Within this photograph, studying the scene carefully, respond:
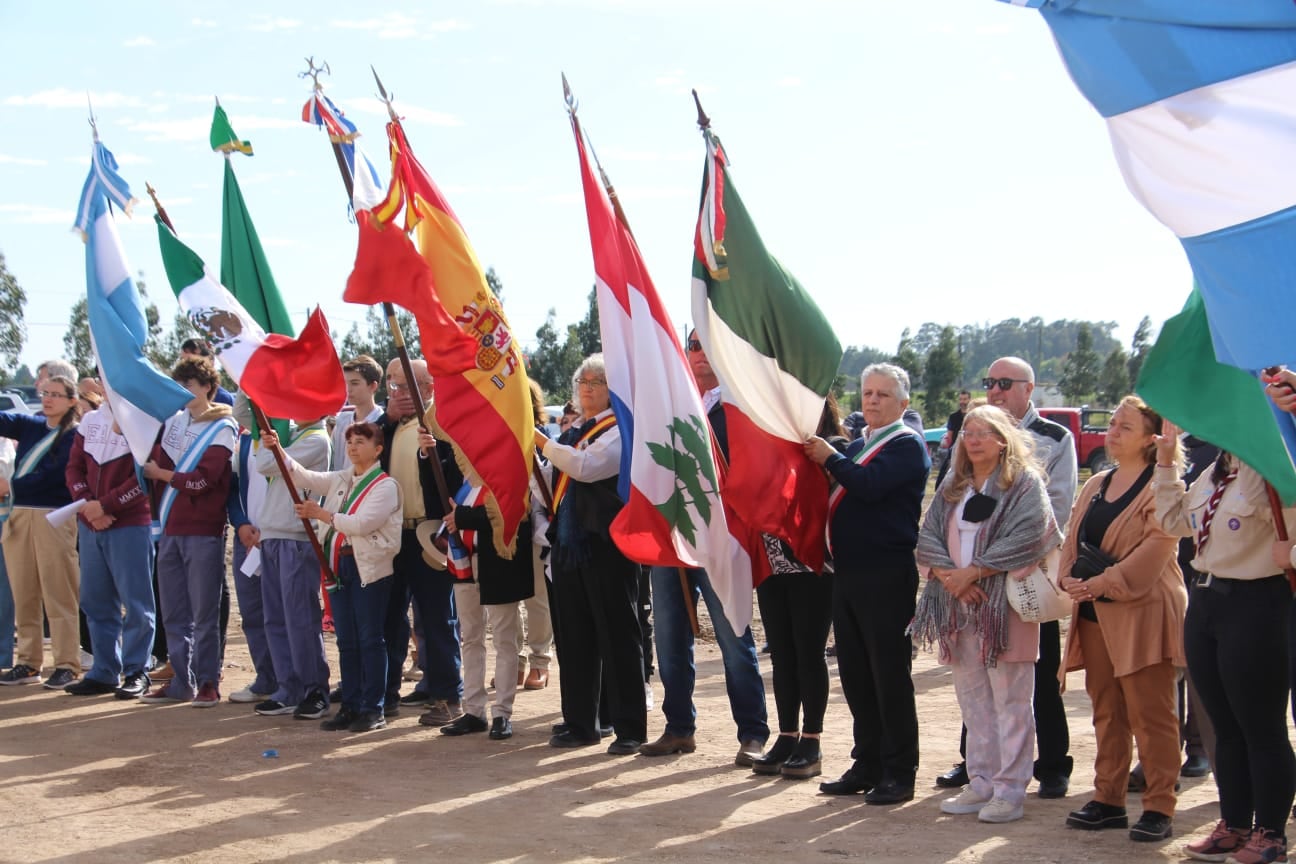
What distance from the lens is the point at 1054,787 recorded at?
21.9 feet

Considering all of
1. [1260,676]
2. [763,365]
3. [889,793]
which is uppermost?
[763,365]

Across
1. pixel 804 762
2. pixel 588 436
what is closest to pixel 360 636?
pixel 588 436

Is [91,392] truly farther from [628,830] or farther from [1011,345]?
[1011,345]

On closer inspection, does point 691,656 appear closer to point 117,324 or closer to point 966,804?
point 966,804

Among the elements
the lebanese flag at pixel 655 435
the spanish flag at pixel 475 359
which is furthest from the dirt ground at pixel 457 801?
the spanish flag at pixel 475 359

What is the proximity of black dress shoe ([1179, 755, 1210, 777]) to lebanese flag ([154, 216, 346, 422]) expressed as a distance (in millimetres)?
4962

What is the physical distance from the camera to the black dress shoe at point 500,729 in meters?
8.19

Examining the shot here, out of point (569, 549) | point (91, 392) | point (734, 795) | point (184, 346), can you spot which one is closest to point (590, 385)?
point (569, 549)

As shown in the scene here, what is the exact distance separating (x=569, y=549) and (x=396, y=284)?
1763 mm

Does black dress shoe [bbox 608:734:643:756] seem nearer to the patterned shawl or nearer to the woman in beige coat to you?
the patterned shawl

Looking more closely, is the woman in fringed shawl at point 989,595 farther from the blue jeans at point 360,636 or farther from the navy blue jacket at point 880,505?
the blue jeans at point 360,636

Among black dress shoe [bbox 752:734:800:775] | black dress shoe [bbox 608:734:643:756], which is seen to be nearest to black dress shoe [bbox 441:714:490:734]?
black dress shoe [bbox 608:734:643:756]

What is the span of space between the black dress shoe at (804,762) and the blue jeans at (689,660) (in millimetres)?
484

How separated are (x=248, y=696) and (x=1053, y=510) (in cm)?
563
